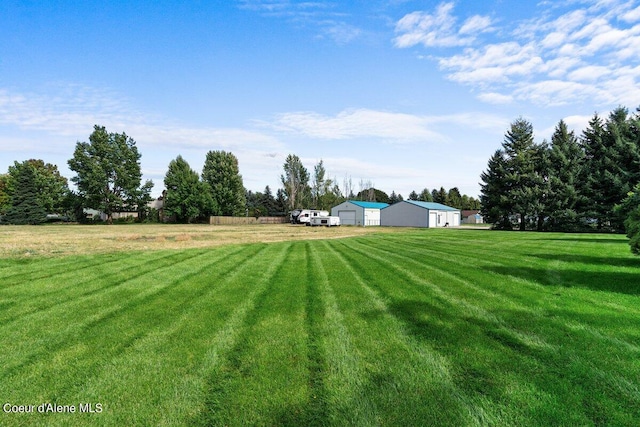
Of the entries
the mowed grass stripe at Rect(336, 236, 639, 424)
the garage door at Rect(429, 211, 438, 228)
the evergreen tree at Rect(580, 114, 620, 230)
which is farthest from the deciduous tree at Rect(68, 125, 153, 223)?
the evergreen tree at Rect(580, 114, 620, 230)

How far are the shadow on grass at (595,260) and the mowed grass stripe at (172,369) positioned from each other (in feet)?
36.8

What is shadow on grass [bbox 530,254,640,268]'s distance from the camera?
10403mm

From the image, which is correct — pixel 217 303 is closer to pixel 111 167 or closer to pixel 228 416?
pixel 228 416

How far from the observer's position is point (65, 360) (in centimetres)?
400

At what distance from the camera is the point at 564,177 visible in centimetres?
3684

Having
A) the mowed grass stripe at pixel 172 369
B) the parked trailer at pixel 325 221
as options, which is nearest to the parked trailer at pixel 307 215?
the parked trailer at pixel 325 221

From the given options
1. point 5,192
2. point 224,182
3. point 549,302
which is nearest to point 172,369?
point 549,302

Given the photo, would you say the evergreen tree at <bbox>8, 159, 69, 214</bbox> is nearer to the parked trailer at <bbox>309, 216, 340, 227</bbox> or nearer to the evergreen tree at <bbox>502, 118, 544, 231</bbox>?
the parked trailer at <bbox>309, 216, 340, 227</bbox>

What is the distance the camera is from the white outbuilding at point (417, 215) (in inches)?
2041

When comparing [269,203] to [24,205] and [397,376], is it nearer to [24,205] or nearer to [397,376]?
[24,205]

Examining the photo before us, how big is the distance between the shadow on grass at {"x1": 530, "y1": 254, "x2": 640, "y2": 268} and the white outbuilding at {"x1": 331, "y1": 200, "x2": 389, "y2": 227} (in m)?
45.1

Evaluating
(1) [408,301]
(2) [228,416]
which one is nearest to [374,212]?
(1) [408,301]

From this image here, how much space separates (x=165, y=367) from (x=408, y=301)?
4410 millimetres

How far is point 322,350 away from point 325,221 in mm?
46311
